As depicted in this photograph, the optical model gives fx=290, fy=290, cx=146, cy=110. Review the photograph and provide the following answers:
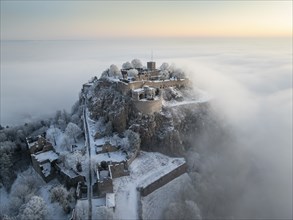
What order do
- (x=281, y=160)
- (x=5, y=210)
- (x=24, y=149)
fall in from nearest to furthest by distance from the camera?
1. (x=5, y=210)
2. (x=24, y=149)
3. (x=281, y=160)

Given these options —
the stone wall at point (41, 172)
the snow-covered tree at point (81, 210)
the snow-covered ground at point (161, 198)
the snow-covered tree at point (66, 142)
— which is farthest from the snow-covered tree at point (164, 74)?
the snow-covered tree at point (81, 210)

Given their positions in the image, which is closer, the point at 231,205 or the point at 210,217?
the point at 210,217

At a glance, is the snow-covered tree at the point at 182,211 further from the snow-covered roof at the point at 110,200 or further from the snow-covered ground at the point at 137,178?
the snow-covered roof at the point at 110,200


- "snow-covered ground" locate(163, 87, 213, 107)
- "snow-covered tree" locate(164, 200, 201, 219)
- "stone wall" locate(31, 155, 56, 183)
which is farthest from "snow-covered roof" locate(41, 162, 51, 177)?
"snow-covered ground" locate(163, 87, 213, 107)

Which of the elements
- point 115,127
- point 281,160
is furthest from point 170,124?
point 281,160

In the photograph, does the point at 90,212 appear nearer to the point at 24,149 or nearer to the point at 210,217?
the point at 210,217

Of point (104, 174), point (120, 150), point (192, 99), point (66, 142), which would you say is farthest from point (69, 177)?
point (192, 99)

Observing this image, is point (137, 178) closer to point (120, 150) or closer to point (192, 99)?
point (120, 150)
